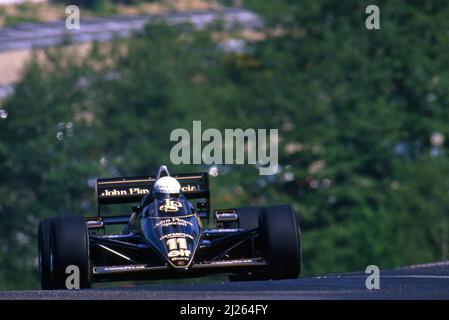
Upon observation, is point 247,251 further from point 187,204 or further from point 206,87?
point 206,87

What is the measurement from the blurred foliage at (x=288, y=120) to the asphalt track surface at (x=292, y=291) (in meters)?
47.4

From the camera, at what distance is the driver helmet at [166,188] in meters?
20.9

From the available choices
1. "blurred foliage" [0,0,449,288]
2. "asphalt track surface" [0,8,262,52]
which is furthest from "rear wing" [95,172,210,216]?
"asphalt track surface" [0,8,262,52]

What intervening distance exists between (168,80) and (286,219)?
61369mm

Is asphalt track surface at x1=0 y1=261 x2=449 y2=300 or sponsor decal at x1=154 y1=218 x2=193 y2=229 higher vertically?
sponsor decal at x1=154 y1=218 x2=193 y2=229

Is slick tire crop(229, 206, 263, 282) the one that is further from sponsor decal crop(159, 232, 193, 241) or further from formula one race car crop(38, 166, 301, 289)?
sponsor decal crop(159, 232, 193, 241)

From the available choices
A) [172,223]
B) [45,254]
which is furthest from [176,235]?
[45,254]

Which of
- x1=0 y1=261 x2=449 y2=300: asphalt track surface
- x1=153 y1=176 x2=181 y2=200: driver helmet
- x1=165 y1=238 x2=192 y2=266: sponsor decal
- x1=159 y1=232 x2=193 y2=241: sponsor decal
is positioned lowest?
x1=0 y1=261 x2=449 y2=300: asphalt track surface

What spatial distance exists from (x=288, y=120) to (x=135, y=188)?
56.2 m

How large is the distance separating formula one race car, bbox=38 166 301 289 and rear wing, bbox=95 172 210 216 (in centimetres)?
33

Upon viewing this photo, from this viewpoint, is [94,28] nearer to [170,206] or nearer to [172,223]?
[170,206]

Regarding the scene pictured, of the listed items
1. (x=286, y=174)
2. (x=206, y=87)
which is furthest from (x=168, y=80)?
(x=286, y=174)

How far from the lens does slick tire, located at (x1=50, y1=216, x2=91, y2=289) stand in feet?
63.6

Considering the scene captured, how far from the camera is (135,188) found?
872 inches
